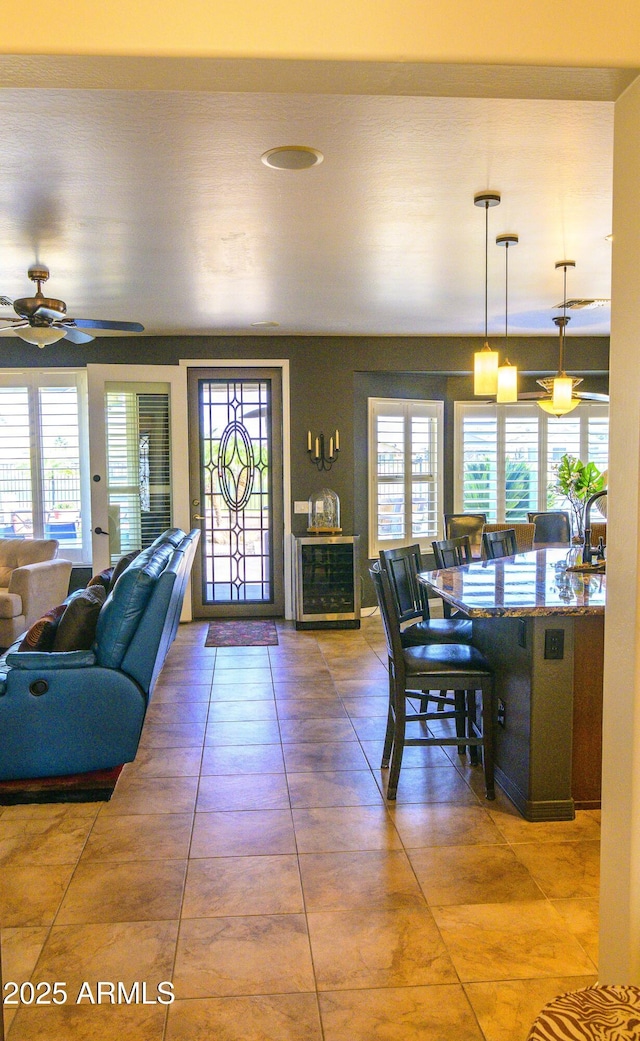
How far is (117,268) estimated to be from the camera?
4.81 m

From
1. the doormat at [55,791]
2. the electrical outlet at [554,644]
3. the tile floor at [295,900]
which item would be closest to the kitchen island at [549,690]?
the electrical outlet at [554,644]

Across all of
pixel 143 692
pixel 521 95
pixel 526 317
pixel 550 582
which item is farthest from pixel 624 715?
pixel 526 317

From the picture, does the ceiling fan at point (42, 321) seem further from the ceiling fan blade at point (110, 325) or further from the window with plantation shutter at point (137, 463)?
the window with plantation shutter at point (137, 463)

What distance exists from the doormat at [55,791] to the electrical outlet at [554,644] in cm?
195

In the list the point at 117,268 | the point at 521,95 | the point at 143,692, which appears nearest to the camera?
the point at 521,95

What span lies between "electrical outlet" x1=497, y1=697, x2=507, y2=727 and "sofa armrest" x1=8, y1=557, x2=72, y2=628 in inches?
150

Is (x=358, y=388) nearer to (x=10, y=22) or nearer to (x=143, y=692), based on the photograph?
(x=143, y=692)

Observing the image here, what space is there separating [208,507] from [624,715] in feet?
19.7

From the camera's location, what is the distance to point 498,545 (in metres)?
5.17

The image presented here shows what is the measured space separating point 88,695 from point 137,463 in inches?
153

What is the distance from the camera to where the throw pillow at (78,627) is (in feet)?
11.7

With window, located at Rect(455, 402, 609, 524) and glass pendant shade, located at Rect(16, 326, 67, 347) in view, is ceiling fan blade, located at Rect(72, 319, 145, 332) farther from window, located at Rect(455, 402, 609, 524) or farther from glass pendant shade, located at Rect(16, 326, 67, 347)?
window, located at Rect(455, 402, 609, 524)

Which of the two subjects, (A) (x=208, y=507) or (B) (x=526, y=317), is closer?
(B) (x=526, y=317)

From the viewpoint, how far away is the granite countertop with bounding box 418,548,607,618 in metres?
2.99
